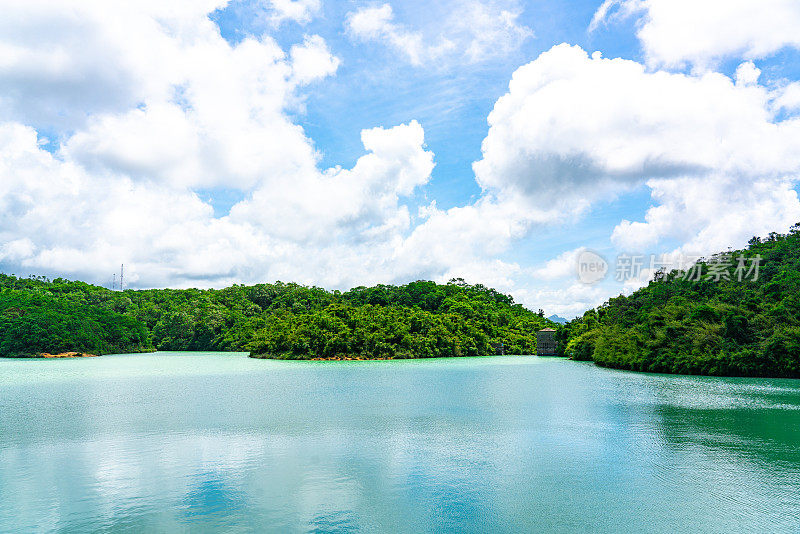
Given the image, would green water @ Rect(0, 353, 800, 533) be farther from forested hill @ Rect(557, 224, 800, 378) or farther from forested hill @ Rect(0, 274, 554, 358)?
forested hill @ Rect(0, 274, 554, 358)

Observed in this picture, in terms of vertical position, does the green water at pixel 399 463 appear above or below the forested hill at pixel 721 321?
below

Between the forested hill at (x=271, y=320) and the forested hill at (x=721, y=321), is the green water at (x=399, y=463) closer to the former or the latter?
the forested hill at (x=721, y=321)

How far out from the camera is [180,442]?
1349 centimetres

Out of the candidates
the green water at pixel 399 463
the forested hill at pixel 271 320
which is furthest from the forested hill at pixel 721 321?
the forested hill at pixel 271 320

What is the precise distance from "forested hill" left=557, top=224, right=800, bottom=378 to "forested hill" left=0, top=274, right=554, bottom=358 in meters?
20.4

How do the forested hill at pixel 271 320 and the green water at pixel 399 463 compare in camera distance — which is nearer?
the green water at pixel 399 463

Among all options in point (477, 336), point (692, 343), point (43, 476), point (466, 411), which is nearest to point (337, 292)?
point (477, 336)

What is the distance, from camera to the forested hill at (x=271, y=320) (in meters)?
53.5

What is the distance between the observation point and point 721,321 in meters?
34.1

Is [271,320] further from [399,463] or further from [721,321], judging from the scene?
[399,463]

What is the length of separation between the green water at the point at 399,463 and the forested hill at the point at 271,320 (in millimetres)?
30543

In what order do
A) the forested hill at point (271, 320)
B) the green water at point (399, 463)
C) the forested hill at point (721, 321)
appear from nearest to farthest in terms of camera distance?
1. the green water at point (399, 463)
2. the forested hill at point (721, 321)
3. the forested hill at point (271, 320)

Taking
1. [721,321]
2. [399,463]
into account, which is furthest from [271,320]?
[399,463]

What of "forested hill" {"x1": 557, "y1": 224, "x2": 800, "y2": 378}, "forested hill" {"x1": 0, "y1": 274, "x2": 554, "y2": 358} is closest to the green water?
"forested hill" {"x1": 557, "y1": 224, "x2": 800, "y2": 378}
